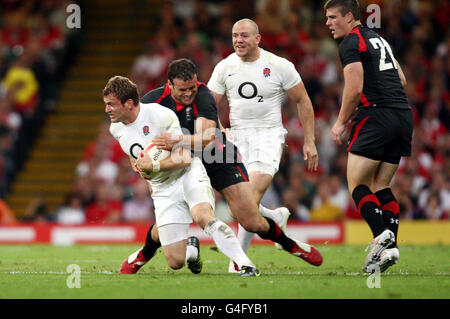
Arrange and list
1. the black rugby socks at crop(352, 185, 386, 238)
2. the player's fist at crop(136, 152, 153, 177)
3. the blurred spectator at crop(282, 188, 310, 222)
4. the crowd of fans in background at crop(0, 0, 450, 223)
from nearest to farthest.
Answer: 1. the player's fist at crop(136, 152, 153, 177)
2. the black rugby socks at crop(352, 185, 386, 238)
3. the blurred spectator at crop(282, 188, 310, 222)
4. the crowd of fans in background at crop(0, 0, 450, 223)

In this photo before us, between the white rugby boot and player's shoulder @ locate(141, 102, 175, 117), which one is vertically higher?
player's shoulder @ locate(141, 102, 175, 117)

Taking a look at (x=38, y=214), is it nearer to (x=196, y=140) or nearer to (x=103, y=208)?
(x=103, y=208)

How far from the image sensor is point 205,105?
8.53 m

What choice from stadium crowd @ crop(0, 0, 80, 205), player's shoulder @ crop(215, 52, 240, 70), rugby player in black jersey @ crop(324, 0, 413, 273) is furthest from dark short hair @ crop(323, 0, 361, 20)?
stadium crowd @ crop(0, 0, 80, 205)

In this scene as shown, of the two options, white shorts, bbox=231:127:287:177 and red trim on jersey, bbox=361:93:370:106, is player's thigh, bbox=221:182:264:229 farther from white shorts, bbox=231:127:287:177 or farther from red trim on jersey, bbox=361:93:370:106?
red trim on jersey, bbox=361:93:370:106

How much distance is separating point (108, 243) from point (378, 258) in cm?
794

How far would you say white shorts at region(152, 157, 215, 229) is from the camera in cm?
845

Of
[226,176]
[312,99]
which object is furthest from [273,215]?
[312,99]

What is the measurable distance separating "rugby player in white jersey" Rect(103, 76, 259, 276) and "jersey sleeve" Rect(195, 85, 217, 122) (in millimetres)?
284

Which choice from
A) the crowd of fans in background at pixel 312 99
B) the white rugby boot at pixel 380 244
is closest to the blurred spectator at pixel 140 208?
the crowd of fans in background at pixel 312 99

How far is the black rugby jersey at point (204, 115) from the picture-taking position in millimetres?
8547

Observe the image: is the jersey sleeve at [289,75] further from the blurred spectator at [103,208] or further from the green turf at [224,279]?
the blurred spectator at [103,208]

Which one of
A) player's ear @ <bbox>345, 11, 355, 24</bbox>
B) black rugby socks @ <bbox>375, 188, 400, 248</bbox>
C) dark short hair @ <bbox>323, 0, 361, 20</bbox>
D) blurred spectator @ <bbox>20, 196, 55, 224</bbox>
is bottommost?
blurred spectator @ <bbox>20, 196, 55, 224</bbox>
